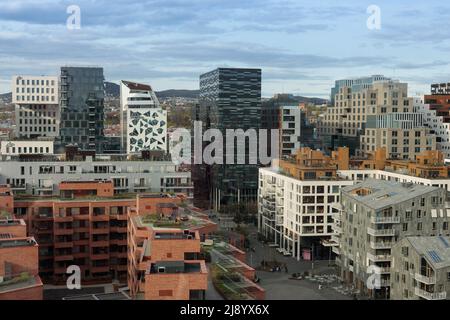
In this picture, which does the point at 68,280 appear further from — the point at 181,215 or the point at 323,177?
the point at 323,177

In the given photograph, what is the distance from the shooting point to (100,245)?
24.6 meters

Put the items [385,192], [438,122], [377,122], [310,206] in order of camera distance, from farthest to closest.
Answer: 1. [438,122]
2. [377,122]
3. [310,206]
4. [385,192]

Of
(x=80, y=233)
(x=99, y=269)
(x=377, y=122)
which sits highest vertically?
(x=377, y=122)

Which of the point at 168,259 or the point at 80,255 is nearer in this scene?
the point at 168,259

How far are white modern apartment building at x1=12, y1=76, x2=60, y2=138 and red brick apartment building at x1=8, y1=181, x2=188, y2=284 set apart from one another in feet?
88.4

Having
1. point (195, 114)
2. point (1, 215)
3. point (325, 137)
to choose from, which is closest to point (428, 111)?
point (325, 137)

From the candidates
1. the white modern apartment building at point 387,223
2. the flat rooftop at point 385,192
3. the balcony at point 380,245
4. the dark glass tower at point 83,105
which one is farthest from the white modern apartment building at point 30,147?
the balcony at point 380,245

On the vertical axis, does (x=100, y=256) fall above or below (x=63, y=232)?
below

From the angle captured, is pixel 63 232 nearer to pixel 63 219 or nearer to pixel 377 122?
pixel 63 219

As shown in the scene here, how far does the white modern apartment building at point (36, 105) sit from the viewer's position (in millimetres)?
50303

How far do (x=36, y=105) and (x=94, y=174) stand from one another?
24948 mm

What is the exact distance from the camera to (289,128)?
46.1 m

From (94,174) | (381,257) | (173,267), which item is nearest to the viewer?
(173,267)

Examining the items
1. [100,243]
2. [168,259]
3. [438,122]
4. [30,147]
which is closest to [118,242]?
[100,243]
